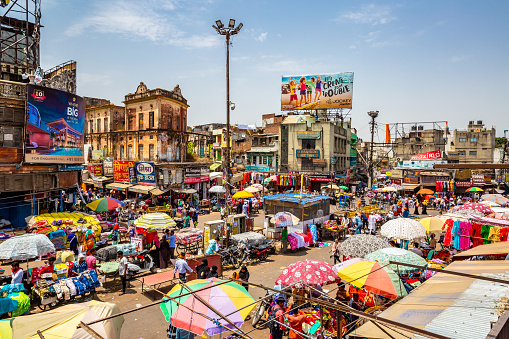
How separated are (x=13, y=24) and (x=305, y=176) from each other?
34.6m

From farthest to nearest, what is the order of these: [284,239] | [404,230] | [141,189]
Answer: [141,189] → [284,239] → [404,230]

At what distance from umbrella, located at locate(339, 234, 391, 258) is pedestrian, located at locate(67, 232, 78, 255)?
486 inches

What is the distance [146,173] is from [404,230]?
24.7 metres

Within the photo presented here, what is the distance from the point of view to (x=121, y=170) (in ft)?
Answer: 107

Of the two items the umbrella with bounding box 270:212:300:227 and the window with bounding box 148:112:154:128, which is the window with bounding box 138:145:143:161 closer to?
the window with bounding box 148:112:154:128

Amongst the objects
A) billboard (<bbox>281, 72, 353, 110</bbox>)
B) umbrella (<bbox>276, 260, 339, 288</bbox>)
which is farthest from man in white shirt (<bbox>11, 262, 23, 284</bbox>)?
billboard (<bbox>281, 72, 353, 110</bbox>)

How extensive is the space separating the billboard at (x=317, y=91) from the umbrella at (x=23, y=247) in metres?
39.3

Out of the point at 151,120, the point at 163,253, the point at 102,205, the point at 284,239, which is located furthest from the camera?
the point at 151,120

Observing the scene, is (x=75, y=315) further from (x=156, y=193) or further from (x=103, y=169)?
(x=103, y=169)

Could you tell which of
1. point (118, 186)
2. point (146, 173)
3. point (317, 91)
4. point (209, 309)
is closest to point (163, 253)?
point (209, 309)

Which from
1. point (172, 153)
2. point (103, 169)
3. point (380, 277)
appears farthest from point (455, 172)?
point (103, 169)

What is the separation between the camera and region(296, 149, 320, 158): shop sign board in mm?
45250

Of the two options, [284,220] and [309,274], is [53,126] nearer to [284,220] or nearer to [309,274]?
[284,220]

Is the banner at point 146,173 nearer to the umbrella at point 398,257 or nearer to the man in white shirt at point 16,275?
the man in white shirt at point 16,275
